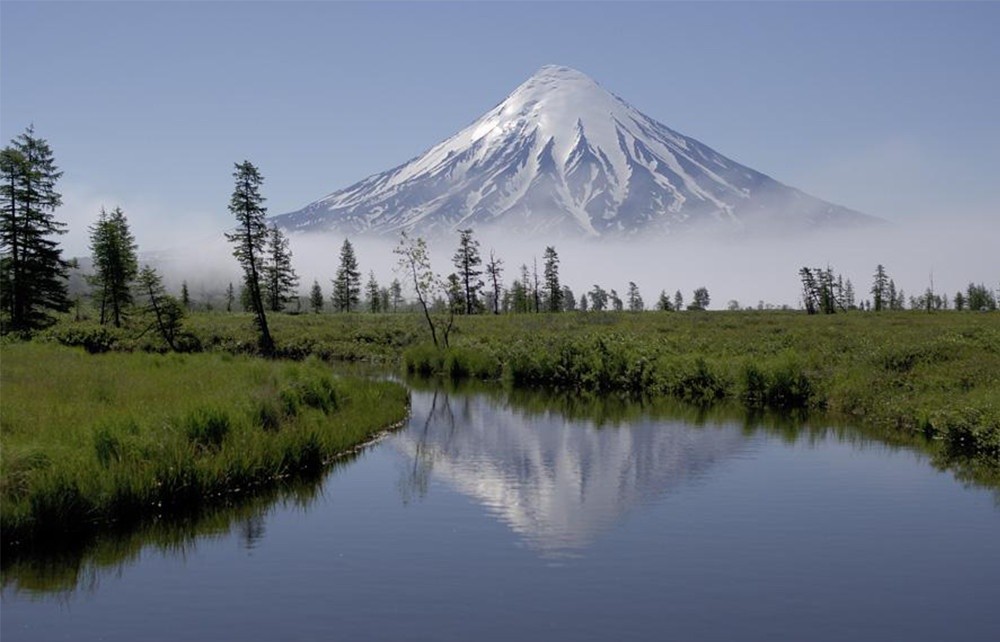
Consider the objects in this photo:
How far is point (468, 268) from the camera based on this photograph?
110 meters

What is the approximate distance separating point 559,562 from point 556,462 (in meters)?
9.06

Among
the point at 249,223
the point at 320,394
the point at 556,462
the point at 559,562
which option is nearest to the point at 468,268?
the point at 249,223

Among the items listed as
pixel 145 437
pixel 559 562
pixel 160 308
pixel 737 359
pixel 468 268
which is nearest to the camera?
pixel 559 562

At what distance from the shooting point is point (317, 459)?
20.2 meters

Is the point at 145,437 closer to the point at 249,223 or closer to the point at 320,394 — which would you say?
the point at 320,394

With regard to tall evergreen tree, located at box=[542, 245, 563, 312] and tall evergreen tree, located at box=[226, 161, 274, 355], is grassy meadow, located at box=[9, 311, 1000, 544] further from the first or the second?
tall evergreen tree, located at box=[542, 245, 563, 312]

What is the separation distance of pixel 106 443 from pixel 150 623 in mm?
5616

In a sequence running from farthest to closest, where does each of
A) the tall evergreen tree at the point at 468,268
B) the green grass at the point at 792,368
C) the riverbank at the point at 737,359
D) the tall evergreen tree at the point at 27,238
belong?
the tall evergreen tree at the point at 468,268 → the tall evergreen tree at the point at 27,238 → the riverbank at the point at 737,359 → the green grass at the point at 792,368

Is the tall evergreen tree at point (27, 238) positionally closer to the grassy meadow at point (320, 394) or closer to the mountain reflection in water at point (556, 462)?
the grassy meadow at point (320, 394)

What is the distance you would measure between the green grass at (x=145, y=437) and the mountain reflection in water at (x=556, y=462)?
9.37 feet

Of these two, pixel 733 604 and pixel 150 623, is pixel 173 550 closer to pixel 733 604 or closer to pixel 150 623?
pixel 150 623

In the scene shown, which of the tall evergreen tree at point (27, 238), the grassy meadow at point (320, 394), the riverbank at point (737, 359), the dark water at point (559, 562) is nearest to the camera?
the dark water at point (559, 562)

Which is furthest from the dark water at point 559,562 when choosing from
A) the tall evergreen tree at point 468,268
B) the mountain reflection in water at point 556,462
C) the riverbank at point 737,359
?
the tall evergreen tree at point 468,268

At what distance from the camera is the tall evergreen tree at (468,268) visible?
108 m
